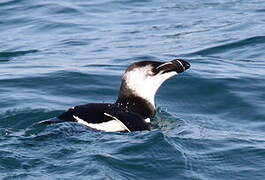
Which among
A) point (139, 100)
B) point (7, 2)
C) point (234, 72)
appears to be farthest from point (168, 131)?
point (7, 2)

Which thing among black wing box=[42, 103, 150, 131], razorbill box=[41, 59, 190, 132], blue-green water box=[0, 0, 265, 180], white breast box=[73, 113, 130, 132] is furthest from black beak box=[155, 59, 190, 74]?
white breast box=[73, 113, 130, 132]

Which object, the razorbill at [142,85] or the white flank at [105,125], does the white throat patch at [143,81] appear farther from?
the white flank at [105,125]

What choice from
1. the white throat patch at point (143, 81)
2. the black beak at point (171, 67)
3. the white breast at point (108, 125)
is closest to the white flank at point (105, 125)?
the white breast at point (108, 125)

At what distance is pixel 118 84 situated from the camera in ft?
41.0

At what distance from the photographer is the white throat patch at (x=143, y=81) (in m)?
10.2

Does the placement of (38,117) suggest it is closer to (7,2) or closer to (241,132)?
(241,132)

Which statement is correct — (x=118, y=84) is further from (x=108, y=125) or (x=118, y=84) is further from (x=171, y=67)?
(x=108, y=125)

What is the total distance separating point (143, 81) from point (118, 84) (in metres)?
2.27

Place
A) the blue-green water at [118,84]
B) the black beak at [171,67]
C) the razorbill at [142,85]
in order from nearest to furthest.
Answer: the blue-green water at [118,84] < the razorbill at [142,85] < the black beak at [171,67]

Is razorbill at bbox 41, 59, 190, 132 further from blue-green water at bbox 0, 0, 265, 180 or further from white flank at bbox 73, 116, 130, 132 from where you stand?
white flank at bbox 73, 116, 130, 132

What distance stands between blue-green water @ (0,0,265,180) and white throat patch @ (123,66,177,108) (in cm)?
40

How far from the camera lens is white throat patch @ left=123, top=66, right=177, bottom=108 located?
1020cm

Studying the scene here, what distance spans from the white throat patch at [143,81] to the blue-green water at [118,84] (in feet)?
1.32

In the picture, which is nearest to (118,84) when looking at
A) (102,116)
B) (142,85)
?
(142,85)
